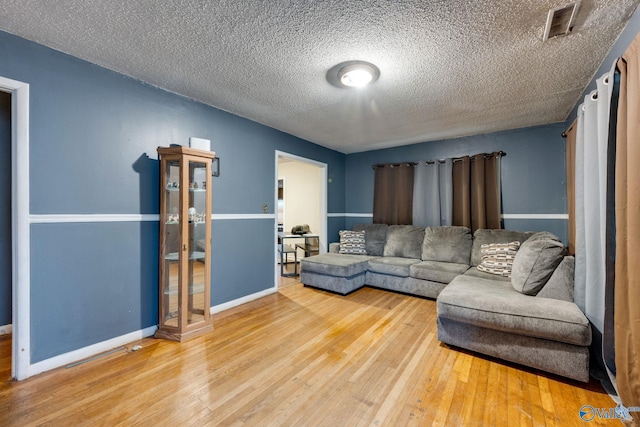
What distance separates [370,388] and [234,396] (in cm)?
90

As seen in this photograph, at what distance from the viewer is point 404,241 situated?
14.0ft

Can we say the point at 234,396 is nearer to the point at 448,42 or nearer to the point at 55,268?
the point at 55,268

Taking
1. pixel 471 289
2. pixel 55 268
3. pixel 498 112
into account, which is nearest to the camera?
pixel 55 268

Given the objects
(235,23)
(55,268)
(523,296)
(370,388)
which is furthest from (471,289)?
(55,268)

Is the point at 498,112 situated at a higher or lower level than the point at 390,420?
higher

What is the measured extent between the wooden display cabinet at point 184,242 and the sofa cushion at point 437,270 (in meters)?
2.67

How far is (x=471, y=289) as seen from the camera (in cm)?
244

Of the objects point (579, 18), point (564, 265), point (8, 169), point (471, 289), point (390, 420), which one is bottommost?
point (390, 420)

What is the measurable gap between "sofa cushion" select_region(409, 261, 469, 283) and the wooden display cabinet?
8.77 feet

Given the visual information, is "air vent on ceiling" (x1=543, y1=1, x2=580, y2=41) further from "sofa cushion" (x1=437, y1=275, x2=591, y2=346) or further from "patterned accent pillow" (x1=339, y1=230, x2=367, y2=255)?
"patterned accent pillow" (x1=339, y1=230, x2=367, y2=255)

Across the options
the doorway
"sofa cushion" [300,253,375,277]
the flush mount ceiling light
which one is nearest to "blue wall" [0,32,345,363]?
the doorway

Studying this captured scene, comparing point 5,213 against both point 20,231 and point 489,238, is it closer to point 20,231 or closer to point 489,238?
point 20,231

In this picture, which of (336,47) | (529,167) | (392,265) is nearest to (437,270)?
(392,265)

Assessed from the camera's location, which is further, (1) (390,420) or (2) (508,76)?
(2) (508,76)
